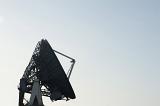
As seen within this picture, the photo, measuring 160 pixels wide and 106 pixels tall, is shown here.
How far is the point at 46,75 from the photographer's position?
4532 inches

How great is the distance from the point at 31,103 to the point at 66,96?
707cm

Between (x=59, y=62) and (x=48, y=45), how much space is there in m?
3.52

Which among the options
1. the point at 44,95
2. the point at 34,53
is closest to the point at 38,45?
the point at 34,53

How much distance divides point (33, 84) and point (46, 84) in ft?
10.7

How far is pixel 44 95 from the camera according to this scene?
117 metres

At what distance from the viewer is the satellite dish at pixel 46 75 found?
378 feet

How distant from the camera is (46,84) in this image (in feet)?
382

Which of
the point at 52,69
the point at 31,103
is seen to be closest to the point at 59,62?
the point at 52,69

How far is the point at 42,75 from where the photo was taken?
115000mm

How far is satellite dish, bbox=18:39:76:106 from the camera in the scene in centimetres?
11512

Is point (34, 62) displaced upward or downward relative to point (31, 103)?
upward

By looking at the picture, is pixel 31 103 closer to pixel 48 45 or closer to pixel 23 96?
pixel 23 96

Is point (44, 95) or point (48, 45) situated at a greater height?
point (48, 45)

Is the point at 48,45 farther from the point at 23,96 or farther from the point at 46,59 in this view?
the point at 23,96
